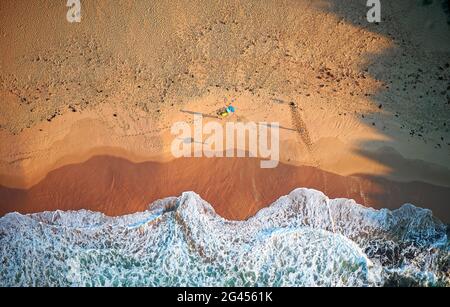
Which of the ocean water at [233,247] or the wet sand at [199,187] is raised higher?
the wet sand at [199,187]

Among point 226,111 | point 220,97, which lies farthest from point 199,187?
point 220,97

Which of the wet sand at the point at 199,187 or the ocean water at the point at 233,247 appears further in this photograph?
the wet sand at the point at 199,187

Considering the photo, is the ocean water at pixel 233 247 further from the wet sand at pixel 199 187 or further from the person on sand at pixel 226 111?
the person on sand at pixel 226 111

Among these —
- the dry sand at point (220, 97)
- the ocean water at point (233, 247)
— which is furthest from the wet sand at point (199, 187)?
the ocean water at point (233, 247)

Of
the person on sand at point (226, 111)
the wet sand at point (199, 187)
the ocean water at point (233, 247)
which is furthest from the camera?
the person on sand at point (226, 111)

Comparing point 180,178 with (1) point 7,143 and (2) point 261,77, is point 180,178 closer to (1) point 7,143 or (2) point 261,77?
(2) point 261,77

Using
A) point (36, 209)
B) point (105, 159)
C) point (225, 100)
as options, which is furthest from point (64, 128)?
point (225, 100)
